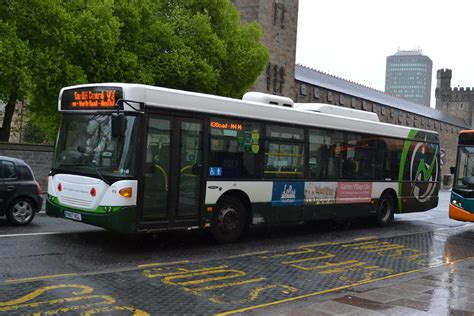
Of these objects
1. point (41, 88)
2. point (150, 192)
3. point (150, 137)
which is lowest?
point (150, 192)

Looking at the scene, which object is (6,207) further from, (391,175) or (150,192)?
(391,175)

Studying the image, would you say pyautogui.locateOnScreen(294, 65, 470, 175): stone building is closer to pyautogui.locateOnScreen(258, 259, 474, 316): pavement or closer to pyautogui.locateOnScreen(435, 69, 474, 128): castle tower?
pyautogui.locateOnScreen(435, 69, 474, 128): castle tower

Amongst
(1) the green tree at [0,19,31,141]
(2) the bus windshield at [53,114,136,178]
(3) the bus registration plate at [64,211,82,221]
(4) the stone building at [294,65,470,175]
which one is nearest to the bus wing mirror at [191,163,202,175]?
(2) the bus windshield at [53,114,136,178]

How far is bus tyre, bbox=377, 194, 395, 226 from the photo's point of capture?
15.5 m

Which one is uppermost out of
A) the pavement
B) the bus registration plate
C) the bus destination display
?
the bus destination display

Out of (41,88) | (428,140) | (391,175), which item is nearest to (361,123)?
(391,175)

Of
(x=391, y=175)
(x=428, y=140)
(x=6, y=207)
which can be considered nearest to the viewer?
(x=6, y=207)

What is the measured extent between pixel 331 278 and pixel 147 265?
2.98 meters

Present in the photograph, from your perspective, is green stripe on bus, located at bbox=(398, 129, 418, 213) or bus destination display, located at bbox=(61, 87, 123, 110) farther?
green stripe on bus, located at bbox=(398, 129, 418, 213)

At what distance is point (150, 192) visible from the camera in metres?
9.33

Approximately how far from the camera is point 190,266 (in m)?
8.77

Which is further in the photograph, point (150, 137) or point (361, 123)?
point (361, 123)

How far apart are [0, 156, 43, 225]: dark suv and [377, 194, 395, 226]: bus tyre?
9315 millimetres

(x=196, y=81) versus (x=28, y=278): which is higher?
(x=196, y=81)
